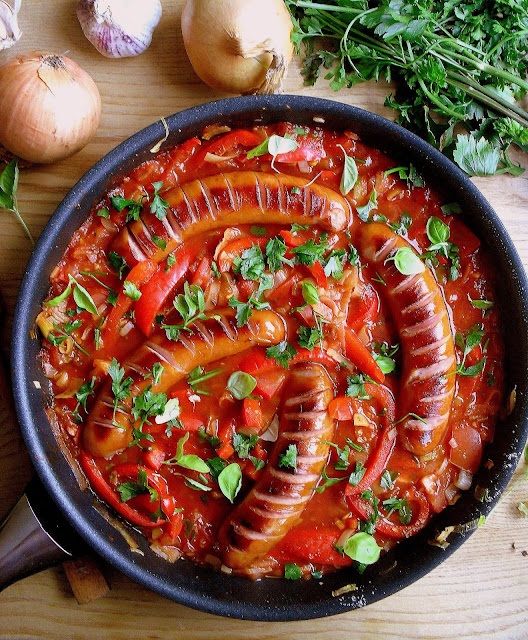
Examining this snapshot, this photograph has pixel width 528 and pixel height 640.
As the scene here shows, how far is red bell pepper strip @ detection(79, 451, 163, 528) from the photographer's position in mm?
2857

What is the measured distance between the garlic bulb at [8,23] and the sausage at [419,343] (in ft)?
6.21

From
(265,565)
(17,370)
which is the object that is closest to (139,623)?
(265,565)

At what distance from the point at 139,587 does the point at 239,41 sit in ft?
8.47

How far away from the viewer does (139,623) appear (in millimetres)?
3049

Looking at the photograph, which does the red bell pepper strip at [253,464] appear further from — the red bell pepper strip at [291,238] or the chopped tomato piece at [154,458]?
the red bell pepper strip at [291,238]

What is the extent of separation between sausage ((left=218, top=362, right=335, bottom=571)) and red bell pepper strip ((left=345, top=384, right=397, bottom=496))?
21 centimetres

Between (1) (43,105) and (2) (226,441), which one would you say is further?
(2) (226,441)

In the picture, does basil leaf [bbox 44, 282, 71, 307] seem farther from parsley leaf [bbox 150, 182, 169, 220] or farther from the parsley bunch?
the parsley bunch

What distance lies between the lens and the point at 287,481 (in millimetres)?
2750

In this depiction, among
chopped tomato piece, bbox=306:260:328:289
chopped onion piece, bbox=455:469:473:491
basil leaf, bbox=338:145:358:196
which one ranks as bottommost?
chopped onion piece, bbox=455:469:473:491

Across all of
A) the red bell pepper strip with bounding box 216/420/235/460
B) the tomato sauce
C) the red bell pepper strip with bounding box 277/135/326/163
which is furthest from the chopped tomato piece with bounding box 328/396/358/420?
the red bell pepper strip with bounding box 277/135/326/163

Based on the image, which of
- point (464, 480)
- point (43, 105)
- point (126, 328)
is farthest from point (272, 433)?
point (43, 105)

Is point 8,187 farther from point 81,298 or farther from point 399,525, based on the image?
point 399,525

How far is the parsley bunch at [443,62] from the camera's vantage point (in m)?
2.92
